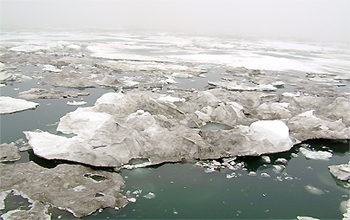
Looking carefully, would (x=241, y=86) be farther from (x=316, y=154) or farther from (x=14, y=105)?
(x=14, y=105)

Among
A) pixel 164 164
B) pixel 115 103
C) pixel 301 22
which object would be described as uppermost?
pixel 301 22

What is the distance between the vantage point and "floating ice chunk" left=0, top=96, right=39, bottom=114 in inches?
239

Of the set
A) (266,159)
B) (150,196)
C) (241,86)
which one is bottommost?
(150,196)

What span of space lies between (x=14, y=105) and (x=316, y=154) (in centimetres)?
676

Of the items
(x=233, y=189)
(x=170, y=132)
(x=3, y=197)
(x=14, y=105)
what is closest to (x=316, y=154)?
(x=233, y=189)

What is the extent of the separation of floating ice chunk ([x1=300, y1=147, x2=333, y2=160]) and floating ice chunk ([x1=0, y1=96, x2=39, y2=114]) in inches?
245

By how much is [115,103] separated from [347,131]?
5174mm

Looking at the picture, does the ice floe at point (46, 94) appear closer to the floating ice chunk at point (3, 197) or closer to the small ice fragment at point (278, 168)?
the floating ice chunk at point (3, 197)

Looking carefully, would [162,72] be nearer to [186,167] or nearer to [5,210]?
[186,167]

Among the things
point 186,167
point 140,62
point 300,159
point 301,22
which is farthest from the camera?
point 301,22

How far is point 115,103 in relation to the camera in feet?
20.1

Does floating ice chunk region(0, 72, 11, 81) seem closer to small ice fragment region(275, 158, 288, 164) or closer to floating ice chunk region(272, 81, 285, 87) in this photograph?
small ice fragment region(275, 158, 288, 164)

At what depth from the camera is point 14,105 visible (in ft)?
20.7

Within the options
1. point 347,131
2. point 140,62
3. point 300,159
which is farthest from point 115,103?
point 140,62
